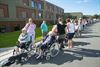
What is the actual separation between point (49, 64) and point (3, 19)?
2239 cm

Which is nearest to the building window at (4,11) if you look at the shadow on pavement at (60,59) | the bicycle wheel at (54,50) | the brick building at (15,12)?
the brick building at (15,12)

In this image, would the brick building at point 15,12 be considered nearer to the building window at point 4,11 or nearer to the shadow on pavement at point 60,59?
the building window at point 4,11

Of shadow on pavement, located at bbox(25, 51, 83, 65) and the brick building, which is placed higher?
the brick building

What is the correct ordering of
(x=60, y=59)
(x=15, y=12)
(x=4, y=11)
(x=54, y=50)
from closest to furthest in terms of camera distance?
(x=60, y=59)
(x=54, y=50)
(x=4, y=11)
(x=15, y=12)

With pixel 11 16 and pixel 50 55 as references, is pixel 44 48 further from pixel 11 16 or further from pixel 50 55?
pixel 11 16

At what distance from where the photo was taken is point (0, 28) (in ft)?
89.7

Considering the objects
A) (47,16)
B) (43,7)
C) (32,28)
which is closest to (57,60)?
(32,28)

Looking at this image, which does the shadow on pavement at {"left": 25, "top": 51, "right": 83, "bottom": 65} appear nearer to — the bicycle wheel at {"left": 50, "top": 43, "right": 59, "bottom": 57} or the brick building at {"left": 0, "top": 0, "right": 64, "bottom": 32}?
the bicycle wheel at {"left": 50, "top": 43, "right": 59, "bottom": 57}

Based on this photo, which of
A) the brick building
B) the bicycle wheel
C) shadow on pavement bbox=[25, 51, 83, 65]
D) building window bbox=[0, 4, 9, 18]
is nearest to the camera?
shadow on pavement bbox=[25, 51, 83, 65]

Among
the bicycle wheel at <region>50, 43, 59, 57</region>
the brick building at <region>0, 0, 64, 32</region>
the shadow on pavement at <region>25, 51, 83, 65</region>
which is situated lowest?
the shadow on pavement at <region>25, 51, 83, 65</region>

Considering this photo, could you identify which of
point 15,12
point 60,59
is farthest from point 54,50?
point 15,12

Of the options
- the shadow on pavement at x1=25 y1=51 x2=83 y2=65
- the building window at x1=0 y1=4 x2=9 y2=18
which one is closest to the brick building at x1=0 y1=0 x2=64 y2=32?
the building window at x1=0 y1=4 x2=9 y2=18

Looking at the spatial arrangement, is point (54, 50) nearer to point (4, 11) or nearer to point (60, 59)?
point (60, 59)

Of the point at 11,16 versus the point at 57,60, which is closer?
the point at 57,60
